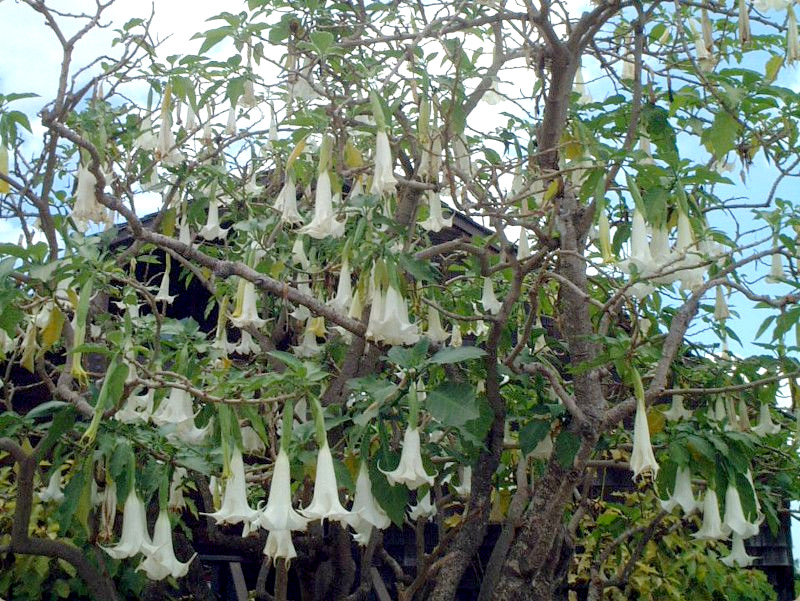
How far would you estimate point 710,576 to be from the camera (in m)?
5.63

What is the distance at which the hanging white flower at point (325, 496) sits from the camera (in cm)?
241

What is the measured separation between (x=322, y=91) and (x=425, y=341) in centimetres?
131

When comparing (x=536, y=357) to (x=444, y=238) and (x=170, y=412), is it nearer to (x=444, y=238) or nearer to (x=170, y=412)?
(x=170, y=412)

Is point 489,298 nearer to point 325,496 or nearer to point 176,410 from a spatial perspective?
point 176,410

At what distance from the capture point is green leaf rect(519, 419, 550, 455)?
3312mm

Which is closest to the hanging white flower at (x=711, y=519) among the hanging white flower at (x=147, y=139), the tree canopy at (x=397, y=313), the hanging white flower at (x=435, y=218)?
the tree canopy at (x=397, y=313)

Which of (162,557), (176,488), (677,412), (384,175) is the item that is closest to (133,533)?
(162,557)

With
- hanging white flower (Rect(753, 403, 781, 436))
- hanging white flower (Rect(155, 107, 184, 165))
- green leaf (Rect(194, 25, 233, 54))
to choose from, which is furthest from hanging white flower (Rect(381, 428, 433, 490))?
hanging white flower (Rect(753, 403, 781, 436))

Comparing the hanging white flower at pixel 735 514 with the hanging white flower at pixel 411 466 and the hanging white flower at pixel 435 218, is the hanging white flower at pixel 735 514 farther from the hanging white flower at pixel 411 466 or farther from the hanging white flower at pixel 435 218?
Result: the hanging white flower at pixel 435 218

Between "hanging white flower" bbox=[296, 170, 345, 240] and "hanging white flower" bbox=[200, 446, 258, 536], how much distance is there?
0.74 metres

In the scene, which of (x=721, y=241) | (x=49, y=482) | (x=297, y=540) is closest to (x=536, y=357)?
(x=721, y=241)

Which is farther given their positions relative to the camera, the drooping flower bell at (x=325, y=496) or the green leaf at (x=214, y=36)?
the green leaf at (x=214, y=36)

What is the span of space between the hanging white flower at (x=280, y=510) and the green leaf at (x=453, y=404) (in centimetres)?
47

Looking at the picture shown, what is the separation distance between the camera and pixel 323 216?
114 inches
